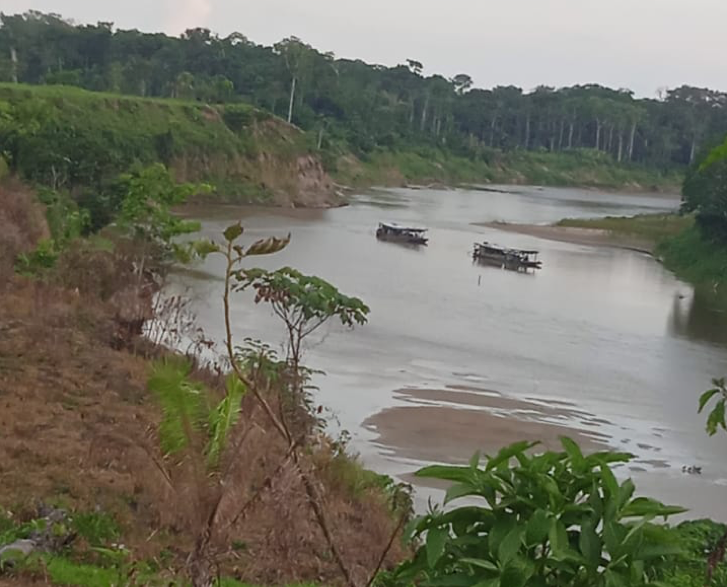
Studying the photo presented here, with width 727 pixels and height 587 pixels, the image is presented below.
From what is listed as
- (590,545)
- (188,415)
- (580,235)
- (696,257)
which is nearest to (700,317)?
(696,257)

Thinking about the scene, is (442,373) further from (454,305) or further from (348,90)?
(348,90)

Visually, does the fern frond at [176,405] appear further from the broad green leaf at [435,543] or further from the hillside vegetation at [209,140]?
the hillside vegetation at [209,140]

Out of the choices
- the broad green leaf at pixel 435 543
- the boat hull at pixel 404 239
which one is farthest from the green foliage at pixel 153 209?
the boat hull at pixel 404 239

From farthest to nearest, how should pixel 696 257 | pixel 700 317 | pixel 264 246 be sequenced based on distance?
pixel 696 257, pixel 700 317, pixel 264 246

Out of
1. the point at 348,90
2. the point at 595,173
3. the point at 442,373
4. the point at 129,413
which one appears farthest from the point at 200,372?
the point at 595,173

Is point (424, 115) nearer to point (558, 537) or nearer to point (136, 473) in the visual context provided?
point (136, 473)

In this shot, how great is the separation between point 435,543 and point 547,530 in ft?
1.18

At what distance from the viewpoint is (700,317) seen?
30.3 meters

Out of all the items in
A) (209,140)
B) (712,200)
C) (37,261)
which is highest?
(209,140)

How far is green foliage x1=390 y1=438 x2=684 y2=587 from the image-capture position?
2.96 meters

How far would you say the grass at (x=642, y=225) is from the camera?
49.9m

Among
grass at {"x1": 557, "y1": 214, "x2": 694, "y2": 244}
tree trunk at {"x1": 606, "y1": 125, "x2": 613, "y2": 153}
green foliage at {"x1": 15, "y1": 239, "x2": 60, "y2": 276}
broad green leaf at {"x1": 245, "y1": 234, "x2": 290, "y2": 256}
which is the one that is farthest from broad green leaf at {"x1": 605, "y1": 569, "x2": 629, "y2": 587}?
tree trunk at {"x1": 606, "y1": 125, "x2": 613, "y2": 153}

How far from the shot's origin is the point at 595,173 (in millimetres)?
88375

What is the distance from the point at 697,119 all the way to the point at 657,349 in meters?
74.5
